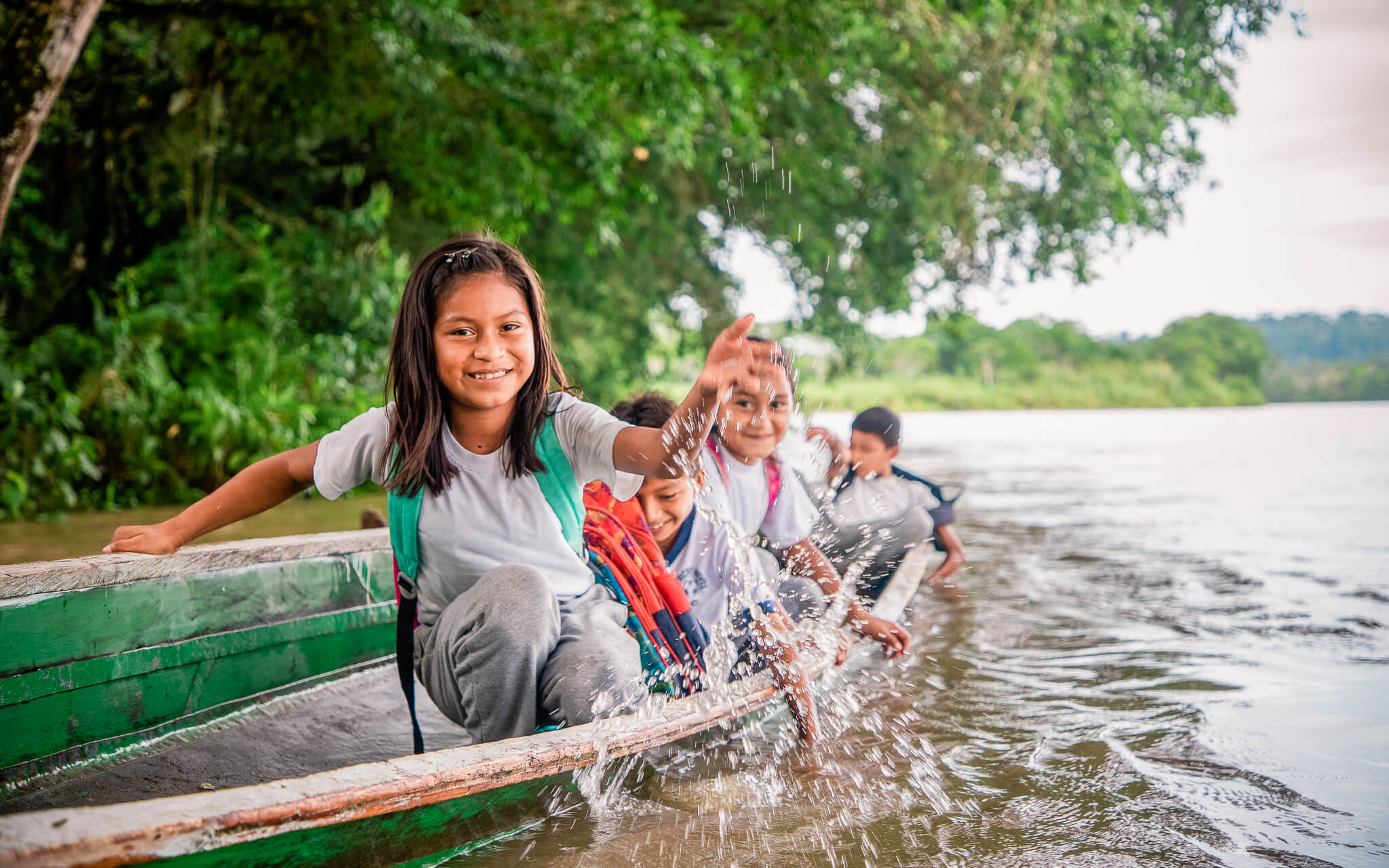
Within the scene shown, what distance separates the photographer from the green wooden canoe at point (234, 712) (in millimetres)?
1438

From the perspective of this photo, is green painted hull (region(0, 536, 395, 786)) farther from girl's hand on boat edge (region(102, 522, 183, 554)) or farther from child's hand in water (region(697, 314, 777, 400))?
child's hand in water (region(697, 314, 777, 400))

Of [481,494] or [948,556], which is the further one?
[948,556]

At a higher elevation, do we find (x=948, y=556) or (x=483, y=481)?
(x=483, y=481)

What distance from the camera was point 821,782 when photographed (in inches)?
101

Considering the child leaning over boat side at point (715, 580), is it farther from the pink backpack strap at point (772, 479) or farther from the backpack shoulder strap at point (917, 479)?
the backpack shoulder strap at point (917, 479)

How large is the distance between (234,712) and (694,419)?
1.79m

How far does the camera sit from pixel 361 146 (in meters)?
9.80

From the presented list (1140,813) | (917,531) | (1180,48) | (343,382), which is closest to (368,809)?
(1140,813)

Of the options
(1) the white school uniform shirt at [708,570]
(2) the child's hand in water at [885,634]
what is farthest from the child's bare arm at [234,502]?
(2) the child's hand in water at [885,634]

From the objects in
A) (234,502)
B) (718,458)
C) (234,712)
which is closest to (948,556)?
(718,458)

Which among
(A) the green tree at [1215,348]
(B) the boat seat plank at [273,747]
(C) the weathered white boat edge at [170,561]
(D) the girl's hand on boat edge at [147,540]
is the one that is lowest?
(B) the boat seat plank at [273,747]

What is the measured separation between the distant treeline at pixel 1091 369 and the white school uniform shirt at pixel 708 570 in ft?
111

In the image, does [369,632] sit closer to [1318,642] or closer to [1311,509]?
[1318,642]

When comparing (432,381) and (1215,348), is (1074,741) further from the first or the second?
(1215,348)
